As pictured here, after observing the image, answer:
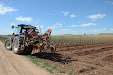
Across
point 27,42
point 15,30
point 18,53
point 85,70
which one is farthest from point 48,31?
point 15,30

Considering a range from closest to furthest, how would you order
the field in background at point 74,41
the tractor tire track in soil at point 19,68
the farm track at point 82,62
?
the tractor tire track in soil at point 19,68, the farm track at point 82,62, the field in background at point 74,41

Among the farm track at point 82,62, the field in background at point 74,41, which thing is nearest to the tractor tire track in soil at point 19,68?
the farm track at point 82,62

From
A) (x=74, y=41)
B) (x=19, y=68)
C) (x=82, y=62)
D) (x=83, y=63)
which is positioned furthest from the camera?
(x=74, y=41)

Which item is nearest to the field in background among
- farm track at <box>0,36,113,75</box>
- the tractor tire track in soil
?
farm track at <box>0,36,113,75</box>

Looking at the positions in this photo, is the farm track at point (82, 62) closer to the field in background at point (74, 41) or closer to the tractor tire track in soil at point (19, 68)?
the tractor tire track in soil at point (19, 68)

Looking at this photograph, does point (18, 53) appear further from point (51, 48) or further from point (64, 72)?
point (64, 72)

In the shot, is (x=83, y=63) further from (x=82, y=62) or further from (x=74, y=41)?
(x=74, y=41)

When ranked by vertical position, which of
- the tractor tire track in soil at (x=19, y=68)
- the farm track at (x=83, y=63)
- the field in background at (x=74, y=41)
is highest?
the field in background at (x=74, y=41)

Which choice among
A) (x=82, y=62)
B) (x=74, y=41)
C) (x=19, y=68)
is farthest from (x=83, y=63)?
(x=74, y=41)

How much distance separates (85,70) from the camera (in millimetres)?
4500

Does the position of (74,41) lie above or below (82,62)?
above

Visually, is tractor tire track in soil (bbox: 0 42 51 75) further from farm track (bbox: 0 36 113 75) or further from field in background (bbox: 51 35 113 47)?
field in background (bbox: 51 35 113 47)

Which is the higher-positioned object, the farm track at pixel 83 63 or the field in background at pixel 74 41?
the field in background at pixel 74 41

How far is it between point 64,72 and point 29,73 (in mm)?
1474
